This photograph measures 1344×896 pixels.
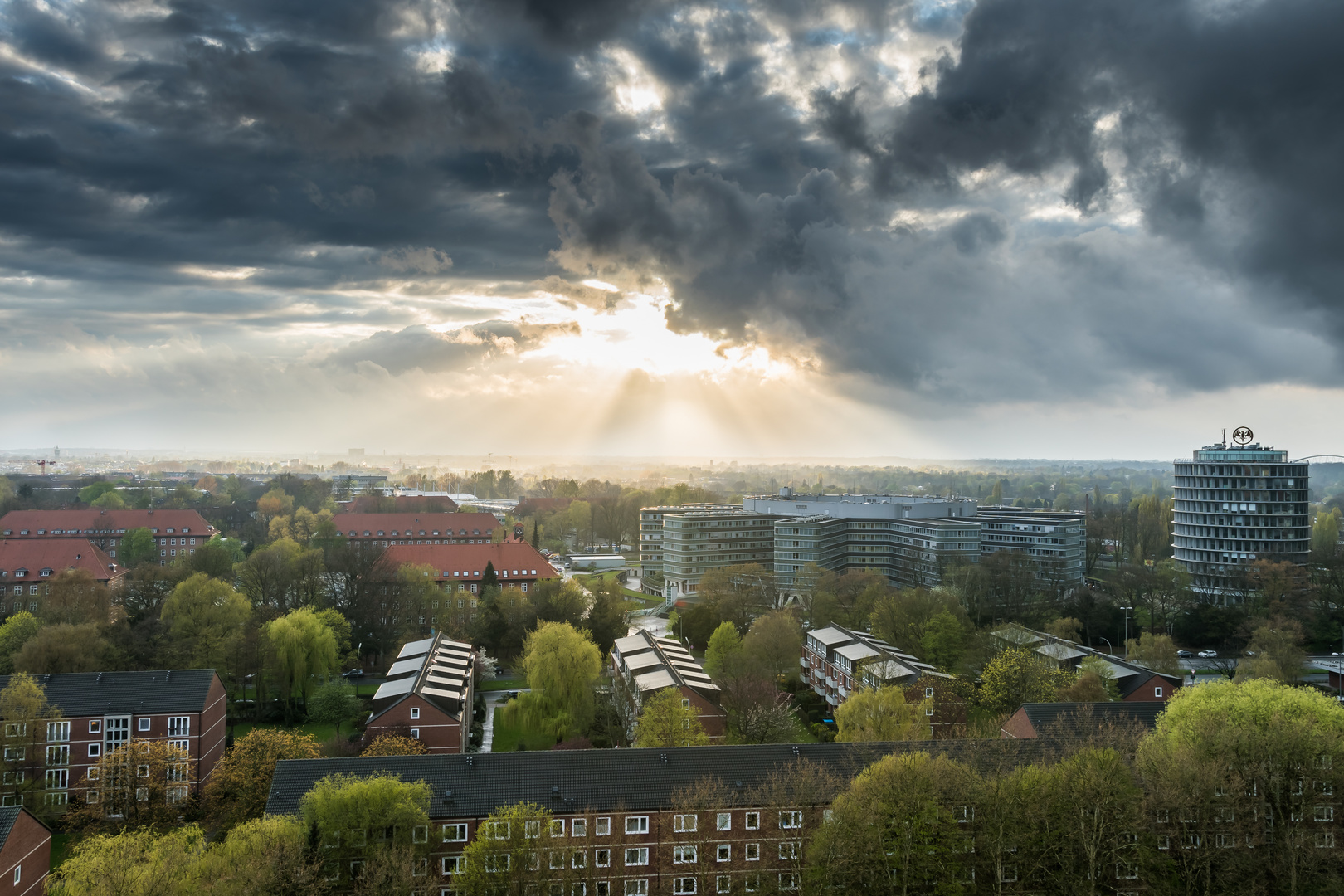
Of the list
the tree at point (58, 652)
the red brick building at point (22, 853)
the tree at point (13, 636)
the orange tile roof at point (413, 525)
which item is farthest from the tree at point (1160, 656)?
the orange tile roof at point (413, 525)

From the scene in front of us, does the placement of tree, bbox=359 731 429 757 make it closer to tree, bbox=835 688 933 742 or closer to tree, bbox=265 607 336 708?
tree, bbox=265 607 336 708

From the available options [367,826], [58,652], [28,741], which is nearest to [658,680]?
[367,826]

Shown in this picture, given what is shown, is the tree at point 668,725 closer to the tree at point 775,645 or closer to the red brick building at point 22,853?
the tree at point 775,645

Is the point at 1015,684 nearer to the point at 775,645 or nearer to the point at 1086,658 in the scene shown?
the point at 1086,658

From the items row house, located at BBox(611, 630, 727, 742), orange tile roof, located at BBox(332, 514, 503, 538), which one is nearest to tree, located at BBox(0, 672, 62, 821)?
row house, located at BBox(611, 630, 727, 742)

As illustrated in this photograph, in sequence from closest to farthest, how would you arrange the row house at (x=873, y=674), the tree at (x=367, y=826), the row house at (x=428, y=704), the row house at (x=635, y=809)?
the tree at (x=367, y=826) < the row house at (x=635, y=809) < the row house at (x=428, y=704) < the row house at (x=873, y=674)

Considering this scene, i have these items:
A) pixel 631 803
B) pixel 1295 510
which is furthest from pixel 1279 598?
pixel 631 803

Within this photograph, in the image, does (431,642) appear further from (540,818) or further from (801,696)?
(540,818)
